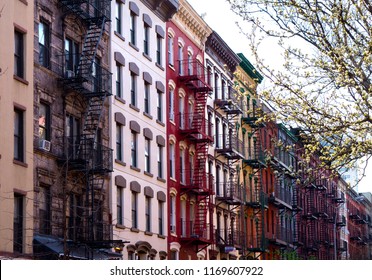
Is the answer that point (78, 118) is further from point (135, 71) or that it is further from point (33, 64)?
point (135, 71)

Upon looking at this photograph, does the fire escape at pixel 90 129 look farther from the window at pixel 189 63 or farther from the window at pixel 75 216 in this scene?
the window at pixel 189 63

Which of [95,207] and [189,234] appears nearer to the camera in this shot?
[95,207]

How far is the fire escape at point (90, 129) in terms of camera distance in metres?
31.2

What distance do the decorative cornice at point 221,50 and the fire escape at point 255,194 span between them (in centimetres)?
405

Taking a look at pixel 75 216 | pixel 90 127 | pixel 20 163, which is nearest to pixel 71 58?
pixel 90 127

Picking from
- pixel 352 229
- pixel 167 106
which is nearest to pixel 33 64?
pixel 167 106

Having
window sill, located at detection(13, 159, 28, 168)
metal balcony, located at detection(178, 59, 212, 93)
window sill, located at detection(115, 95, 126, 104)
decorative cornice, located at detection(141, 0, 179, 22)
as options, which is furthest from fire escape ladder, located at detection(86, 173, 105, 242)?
metal balcony, located at detection(178, 59, 212, 93)

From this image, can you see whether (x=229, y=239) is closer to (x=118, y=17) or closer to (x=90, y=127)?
(x=118, y=17)

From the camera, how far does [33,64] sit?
28984 millimetres

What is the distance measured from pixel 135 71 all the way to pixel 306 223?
158 feet

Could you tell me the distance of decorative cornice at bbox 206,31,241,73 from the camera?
5466 centimetres

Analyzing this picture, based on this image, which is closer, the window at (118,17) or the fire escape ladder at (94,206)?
the fire escape ladder at (94,206)

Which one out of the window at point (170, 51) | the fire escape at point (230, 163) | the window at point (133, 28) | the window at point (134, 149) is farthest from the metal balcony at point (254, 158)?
the window at point (133, 28)

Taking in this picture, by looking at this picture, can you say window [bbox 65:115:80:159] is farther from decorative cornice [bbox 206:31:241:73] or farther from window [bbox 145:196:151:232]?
decorative cornice [bbox 206:31:241:73]
